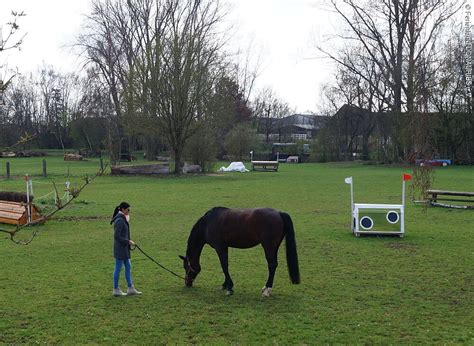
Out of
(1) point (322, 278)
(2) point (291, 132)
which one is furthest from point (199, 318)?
(2) point (291, 132)

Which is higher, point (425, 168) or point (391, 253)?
point (425, 168)

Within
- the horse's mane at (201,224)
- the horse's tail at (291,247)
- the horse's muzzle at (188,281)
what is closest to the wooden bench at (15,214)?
the horse's muzzle at (188,281)

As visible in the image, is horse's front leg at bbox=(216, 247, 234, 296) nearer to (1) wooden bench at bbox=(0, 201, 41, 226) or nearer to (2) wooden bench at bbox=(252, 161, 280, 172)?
(1) wooden bench at bbox=(0, 201, 41, 226)

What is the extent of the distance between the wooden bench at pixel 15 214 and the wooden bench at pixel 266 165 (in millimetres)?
30594

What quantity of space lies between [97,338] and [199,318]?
1.40 meters

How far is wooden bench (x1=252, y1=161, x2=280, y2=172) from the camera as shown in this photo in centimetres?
4497

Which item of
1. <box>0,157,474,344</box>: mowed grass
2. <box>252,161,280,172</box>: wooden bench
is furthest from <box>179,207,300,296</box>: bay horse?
<box>252,161,280,172</box>: wooden bench

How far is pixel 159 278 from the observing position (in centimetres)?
942

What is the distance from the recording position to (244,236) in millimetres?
8336

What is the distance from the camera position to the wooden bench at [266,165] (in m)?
45.0

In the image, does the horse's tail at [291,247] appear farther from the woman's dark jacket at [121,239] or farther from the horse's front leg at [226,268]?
the woman's dark jacket at [121,239]

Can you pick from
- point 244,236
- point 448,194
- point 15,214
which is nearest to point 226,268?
point 244,236

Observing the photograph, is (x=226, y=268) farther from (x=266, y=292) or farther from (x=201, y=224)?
(x=201, y=224)

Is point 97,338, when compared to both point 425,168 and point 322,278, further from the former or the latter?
point 425,168
